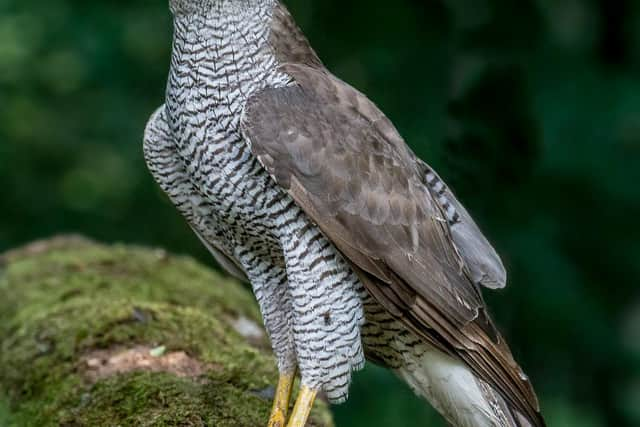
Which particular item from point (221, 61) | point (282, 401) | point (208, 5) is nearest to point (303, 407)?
point (282, 401)

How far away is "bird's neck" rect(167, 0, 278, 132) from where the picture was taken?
358 centimetres

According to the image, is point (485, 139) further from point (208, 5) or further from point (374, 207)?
point (208, 5)

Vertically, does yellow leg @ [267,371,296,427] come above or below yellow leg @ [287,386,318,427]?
below

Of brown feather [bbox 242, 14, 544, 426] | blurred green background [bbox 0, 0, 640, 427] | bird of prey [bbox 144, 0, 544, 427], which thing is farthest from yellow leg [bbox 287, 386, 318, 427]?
blurred green background [bbox 0, 0, 640, 427]

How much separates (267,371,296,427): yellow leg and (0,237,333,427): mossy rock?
89mm

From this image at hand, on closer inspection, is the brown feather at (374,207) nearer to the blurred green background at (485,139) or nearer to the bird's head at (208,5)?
the bird's head at (208,5)

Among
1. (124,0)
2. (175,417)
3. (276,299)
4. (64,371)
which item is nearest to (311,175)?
(276,299)

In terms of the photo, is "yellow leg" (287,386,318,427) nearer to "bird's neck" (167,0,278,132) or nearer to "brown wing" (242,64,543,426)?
"brown wing" (242,64,543,426)

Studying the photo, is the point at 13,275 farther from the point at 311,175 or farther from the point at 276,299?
the point at 311,175

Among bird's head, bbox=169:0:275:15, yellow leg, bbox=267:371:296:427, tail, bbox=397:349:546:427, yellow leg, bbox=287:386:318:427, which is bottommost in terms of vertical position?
yellow leg, bbox=267:371:296:427

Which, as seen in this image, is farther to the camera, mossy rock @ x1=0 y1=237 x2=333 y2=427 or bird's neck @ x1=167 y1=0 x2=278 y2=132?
mossy rock @ x1=0 y1=237 x2=333 y2=427

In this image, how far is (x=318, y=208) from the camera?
11.6 feet

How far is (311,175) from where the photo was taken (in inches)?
140

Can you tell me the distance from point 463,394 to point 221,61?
5.19ft
